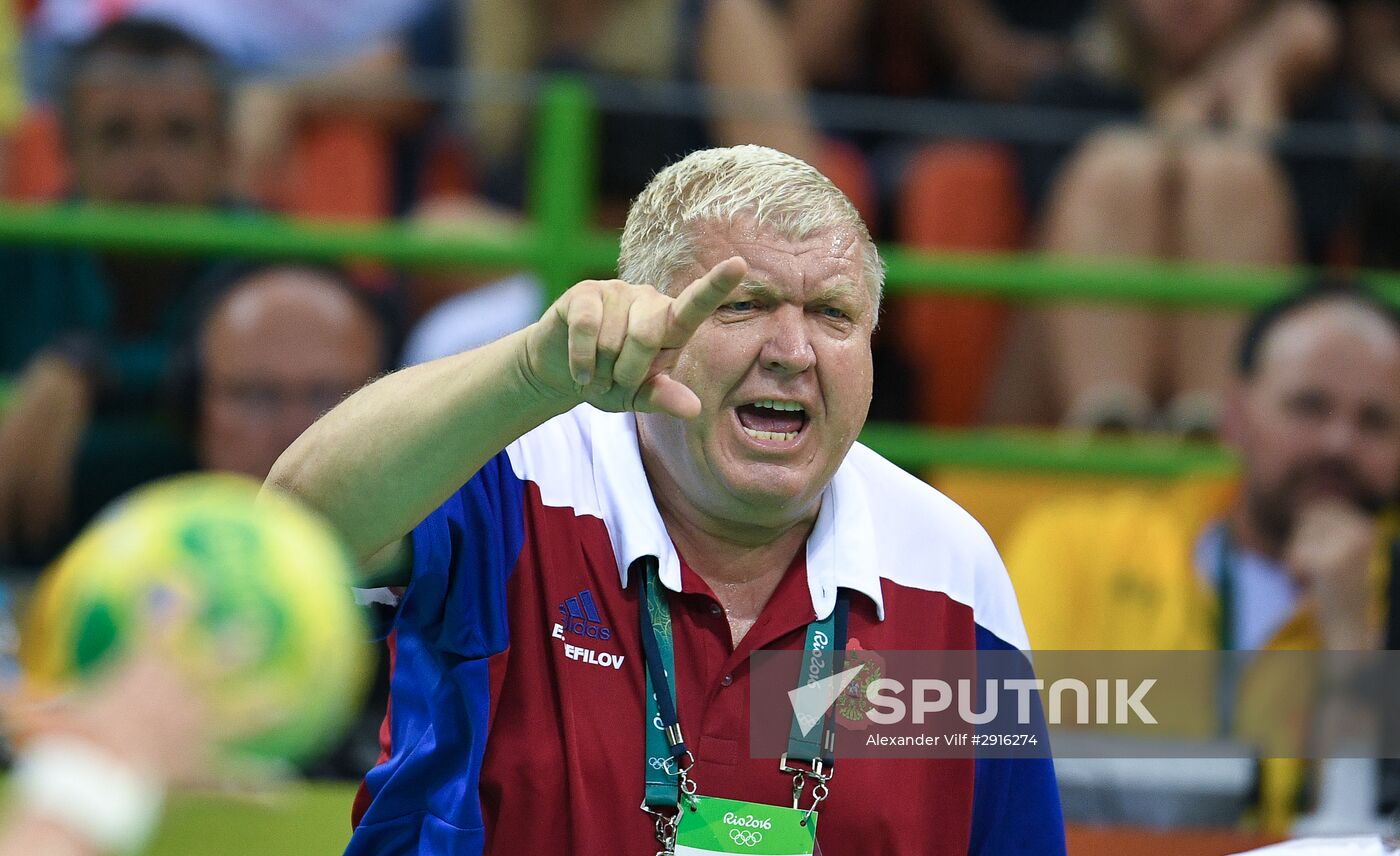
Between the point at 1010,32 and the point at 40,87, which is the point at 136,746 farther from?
the point at 1010,32

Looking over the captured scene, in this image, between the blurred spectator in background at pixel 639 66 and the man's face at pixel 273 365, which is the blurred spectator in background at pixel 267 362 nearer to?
the man's face at pixel 273 365

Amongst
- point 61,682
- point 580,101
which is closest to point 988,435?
point 580,101

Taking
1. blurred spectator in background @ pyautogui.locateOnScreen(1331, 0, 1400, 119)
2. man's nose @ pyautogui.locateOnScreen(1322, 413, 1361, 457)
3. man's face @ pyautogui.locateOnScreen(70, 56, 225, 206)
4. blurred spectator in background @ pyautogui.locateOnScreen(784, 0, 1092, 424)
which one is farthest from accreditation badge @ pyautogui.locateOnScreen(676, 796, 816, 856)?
blurred spectator in background @ pyautogui.locateOnScreen(1331, 0, 1400, 119)

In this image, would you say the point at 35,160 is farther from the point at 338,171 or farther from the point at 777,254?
the point at 777,254

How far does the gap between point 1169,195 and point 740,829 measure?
11.4 ft

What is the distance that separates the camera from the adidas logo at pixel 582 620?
2.45 metres

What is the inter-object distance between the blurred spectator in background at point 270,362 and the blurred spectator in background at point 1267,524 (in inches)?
73.5

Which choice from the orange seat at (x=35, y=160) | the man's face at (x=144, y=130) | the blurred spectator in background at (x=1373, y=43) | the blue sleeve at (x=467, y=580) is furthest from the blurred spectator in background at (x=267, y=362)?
the blurred spectator in background at (x=1373, y=43)

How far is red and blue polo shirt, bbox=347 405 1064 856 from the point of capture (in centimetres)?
238

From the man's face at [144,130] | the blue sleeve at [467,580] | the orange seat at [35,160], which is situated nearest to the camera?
the blue sleeve at [467,580]

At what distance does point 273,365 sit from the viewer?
464 cm

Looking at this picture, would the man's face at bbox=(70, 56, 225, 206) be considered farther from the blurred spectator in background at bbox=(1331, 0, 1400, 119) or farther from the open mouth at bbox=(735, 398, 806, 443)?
the blurred spectator in background at bbox=(1331, 0, 1400, 119)

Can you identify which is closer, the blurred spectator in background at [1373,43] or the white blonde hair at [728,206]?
the white blonde hair at [728,206]

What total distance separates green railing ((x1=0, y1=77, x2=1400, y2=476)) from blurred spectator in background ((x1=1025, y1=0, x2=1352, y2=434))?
19 cm
